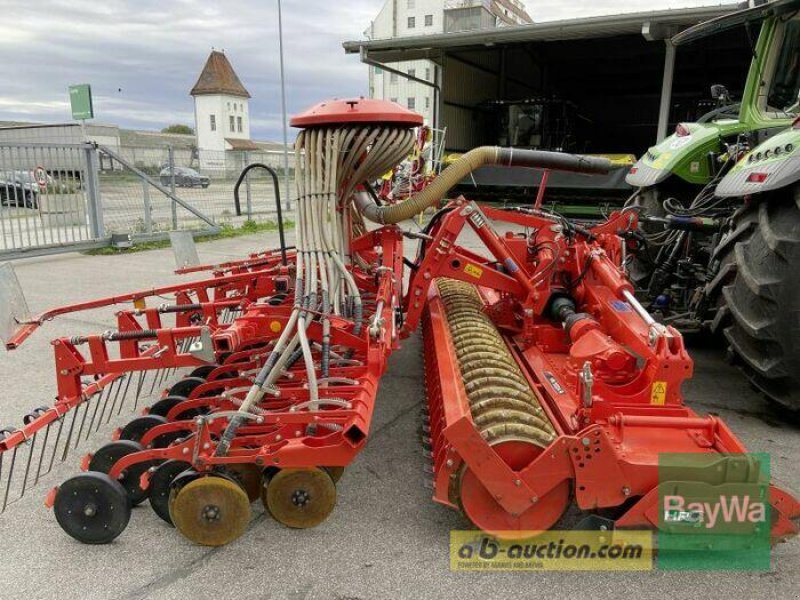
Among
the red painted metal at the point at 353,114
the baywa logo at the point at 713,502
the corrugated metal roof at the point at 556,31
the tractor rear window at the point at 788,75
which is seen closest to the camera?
the baywa logo at the point at 713,502

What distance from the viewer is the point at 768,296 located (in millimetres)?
2762

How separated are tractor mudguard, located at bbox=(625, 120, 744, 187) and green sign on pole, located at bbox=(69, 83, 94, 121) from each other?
944cm

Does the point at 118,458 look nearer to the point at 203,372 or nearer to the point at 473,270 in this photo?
the point at 203,372

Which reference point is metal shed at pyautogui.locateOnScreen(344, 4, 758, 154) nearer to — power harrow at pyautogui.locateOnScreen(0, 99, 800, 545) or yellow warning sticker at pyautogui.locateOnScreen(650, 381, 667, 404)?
power harrow at pyautogui.locateOnScreen(0, 99, 800, 545)

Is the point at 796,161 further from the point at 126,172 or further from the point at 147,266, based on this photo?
the point at 126,172

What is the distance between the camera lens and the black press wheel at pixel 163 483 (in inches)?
86.3

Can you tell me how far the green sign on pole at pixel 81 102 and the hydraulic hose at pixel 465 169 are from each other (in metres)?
8.88

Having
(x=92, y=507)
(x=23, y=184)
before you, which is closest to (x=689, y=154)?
(x=92, y=507)

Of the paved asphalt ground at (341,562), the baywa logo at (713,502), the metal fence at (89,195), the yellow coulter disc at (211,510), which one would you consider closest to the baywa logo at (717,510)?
the baywa logo at (713,502)

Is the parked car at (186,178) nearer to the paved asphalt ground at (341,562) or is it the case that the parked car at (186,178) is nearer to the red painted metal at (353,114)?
the red painted metal at (353,114)

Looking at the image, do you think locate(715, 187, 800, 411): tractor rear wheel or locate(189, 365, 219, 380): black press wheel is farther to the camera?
locate(189, 365, 219, 380): black press wheel

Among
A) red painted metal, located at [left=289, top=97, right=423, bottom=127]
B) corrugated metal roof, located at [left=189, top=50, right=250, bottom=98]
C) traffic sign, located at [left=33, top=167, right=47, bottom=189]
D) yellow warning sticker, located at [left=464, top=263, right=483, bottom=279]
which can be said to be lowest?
yellow warning sticker, located at [left=464, top=263, right=483, bottom=279]

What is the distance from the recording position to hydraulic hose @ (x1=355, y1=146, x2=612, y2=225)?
11.0 ft

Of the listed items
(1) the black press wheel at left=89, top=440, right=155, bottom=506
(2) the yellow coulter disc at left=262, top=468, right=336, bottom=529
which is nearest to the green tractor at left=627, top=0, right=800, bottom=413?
(2) the yellow coulter disc at left=262, top=468, right=336, bottom=529
